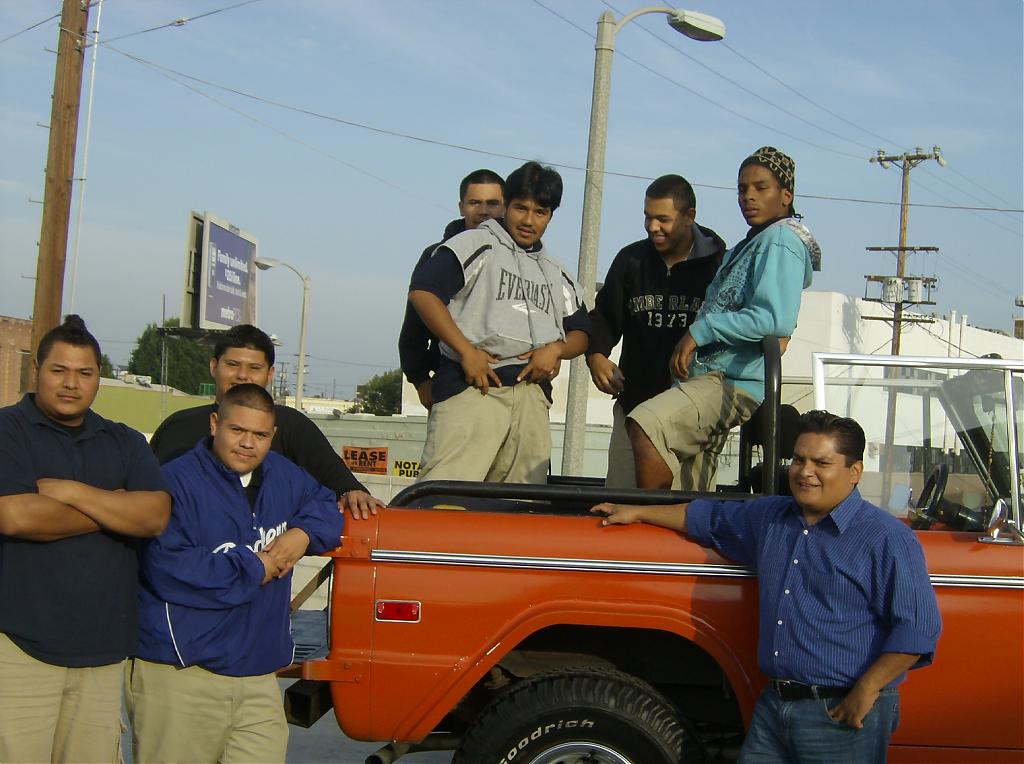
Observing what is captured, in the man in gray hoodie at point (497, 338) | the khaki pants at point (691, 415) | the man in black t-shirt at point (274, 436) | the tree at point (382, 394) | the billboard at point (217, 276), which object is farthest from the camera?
the tree at point (382, 394)

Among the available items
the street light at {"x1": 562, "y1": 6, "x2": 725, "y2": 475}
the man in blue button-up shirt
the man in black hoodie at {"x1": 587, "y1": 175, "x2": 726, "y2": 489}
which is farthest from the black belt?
the street light at {"x1": 562, "y1": 6, "x2": 725, "y2": 475}

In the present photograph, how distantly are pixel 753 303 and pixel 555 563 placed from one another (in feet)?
4.66

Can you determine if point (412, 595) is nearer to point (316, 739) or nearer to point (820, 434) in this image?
point (820, 434)

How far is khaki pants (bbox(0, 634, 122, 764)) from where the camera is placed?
10.4 feet

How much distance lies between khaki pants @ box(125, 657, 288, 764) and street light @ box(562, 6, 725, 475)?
24.4 feet

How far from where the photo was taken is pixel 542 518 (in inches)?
146

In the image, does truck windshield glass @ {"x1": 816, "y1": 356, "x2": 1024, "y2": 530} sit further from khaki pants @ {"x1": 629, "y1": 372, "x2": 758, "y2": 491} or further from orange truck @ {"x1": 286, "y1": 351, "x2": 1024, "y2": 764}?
khaki pants @ {"x1": 629, "y1": 372, "x2": 758, "y2": 491}

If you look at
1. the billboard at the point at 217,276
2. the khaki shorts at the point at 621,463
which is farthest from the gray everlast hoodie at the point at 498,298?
the billboard at the point at 217,276

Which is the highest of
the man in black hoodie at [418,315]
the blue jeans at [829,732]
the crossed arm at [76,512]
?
the man in black hoodie at [418,315]

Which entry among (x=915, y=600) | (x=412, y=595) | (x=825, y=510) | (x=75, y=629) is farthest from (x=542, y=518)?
(x=75, y=629)

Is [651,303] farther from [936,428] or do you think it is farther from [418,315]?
[936,428]

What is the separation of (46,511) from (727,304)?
2695 millimetres

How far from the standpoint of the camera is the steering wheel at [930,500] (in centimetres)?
385

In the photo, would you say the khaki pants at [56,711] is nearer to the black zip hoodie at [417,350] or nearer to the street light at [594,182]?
the black zip hoodie at [417,350]
